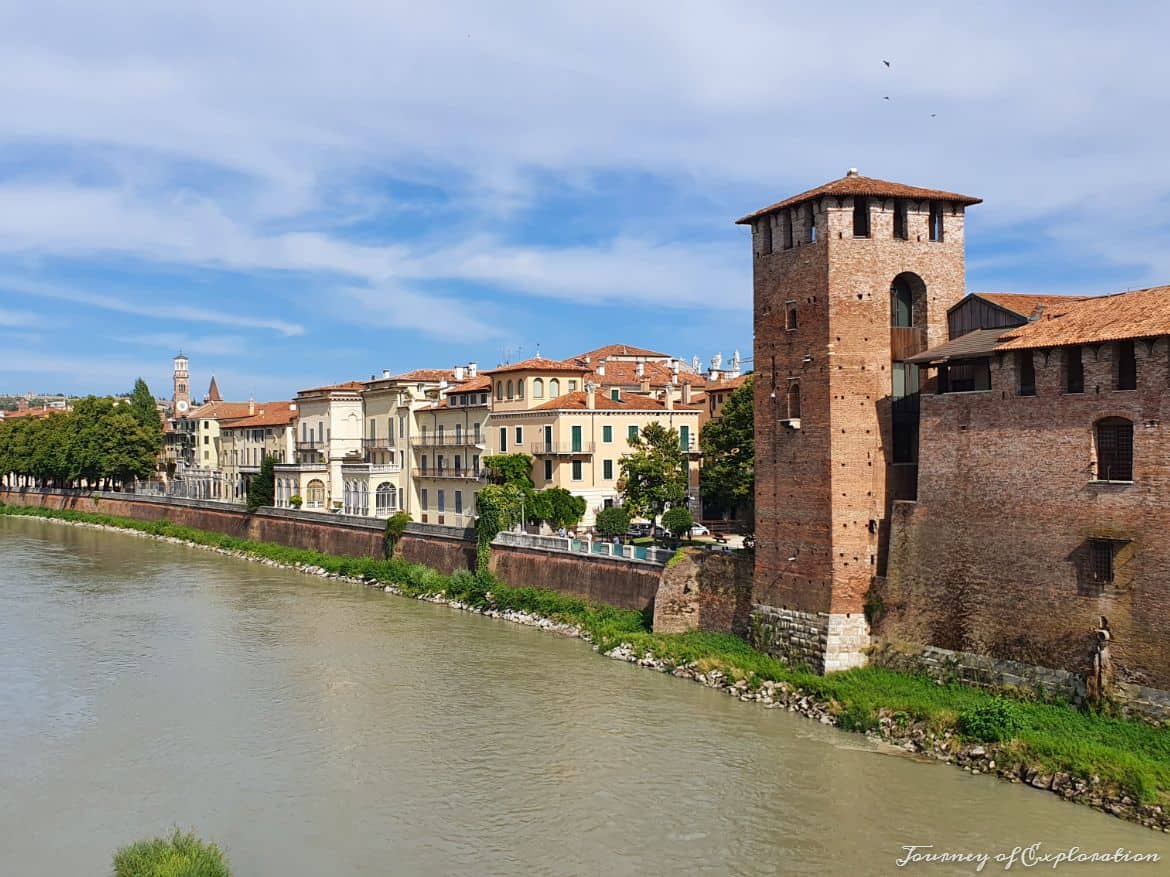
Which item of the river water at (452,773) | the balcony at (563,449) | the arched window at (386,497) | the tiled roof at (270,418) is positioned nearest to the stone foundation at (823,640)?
the river water at (452,773)

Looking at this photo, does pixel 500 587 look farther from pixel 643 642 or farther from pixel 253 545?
pixel 253 545

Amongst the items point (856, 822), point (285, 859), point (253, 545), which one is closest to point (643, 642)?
point (856, 822)

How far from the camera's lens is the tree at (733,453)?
112 ft

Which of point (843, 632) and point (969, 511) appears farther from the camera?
point (843, 632)

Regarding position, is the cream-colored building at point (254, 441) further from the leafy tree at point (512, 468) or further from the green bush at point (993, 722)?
the green bush at point (993, 722)

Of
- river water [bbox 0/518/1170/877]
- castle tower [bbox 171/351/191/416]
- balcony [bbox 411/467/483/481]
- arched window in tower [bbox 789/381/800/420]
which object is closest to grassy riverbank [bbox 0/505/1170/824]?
river water [bbox 0/518/1170/877]

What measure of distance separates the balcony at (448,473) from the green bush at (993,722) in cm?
2649

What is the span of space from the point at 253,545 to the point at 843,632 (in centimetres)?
3506

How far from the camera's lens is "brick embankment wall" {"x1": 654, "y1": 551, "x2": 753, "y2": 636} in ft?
83.1

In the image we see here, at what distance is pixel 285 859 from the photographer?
51.3ft

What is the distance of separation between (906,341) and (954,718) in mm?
8091

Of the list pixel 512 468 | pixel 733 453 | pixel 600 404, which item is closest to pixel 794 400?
pixel 733 453

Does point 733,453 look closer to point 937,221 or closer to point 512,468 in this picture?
point 512,468

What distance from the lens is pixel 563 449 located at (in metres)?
39.6
